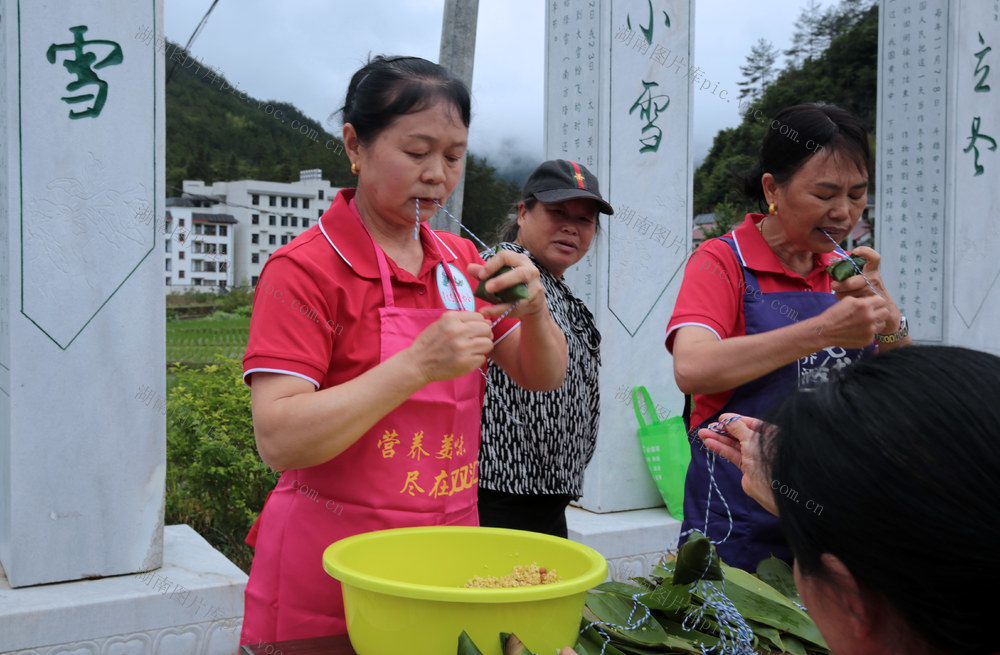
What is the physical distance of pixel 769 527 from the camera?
1.71 m

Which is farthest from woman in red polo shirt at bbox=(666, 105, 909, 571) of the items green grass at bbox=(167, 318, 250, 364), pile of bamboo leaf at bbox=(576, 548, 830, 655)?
green grass at bbox=(167, 318, 250, 364)

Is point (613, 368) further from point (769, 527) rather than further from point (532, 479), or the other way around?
point (769, 527)

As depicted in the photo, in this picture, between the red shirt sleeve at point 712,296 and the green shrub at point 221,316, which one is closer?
the red shirt sleeve at point 712,296

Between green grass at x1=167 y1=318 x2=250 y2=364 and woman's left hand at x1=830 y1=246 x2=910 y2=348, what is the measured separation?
12.5 ft

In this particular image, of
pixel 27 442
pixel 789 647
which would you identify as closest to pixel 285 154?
pixel 27 442

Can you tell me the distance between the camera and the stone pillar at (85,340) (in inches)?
97.7

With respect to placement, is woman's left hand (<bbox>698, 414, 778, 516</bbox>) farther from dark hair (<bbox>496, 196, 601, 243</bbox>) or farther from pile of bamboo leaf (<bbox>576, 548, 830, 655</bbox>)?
dark hair (<bbox>496, 196, 601, 243</bbox>)

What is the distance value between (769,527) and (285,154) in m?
7.93

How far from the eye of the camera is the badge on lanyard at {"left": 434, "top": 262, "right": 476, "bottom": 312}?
1531 millimetres

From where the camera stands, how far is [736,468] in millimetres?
1779

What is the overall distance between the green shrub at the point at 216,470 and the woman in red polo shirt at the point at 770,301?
2624 millimetres

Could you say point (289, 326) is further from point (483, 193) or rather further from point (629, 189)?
point (483, 193)

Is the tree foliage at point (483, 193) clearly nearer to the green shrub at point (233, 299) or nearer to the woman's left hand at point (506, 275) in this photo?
the green shrub at point (233, 299)

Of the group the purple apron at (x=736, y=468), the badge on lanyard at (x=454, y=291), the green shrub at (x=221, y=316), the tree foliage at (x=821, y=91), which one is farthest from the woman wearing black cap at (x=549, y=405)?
the tree foliage at (x=821, y=91)
